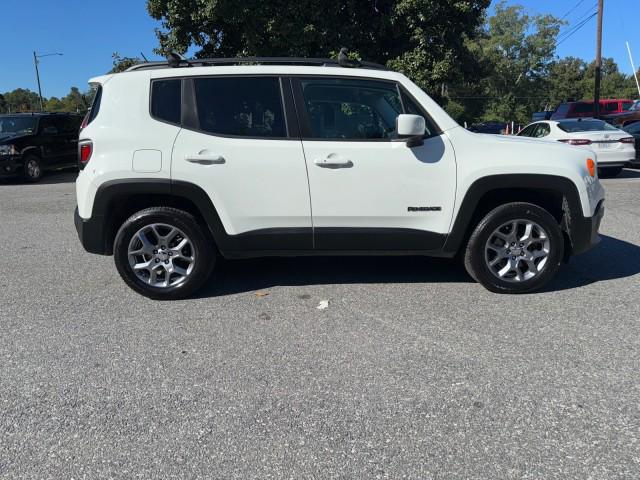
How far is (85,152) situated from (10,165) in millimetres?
10299

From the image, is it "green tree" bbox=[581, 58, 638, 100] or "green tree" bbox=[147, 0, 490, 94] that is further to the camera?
"green tree" bbox=[581, 58, 638, 100]

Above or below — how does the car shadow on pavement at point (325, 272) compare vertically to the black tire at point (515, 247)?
below

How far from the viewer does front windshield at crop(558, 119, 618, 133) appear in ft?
37.4

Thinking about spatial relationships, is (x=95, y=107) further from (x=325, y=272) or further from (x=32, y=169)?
(x=32, y=169)

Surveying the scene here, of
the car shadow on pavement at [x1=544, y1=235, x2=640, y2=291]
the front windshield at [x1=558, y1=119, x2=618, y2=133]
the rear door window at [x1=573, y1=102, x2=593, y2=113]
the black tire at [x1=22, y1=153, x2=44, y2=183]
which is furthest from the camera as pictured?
the rear door window at [x1=573, y1=102, x2=593, y2=113]

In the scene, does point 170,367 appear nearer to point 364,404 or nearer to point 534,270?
point 364,404

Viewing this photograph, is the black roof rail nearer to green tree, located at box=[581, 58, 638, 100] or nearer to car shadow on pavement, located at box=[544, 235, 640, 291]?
car shadow on pavement, located at box=[544, 235, 640, 291]

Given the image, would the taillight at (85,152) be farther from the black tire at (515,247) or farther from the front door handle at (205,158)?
the black tire at (515,247)

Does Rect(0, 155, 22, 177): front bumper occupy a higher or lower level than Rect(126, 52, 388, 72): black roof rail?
lower

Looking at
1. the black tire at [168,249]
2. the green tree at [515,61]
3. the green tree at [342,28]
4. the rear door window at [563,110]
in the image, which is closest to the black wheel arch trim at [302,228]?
the black tire at [168,249]

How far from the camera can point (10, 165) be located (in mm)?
12633

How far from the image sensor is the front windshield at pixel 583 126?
37.4ft

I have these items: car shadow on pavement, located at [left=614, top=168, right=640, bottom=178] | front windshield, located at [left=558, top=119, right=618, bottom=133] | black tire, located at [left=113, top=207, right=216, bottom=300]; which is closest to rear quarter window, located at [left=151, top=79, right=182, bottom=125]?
black tire, located at [left=113, top=207, right=216, bottom=300]

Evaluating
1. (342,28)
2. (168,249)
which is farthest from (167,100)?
(342,28)
